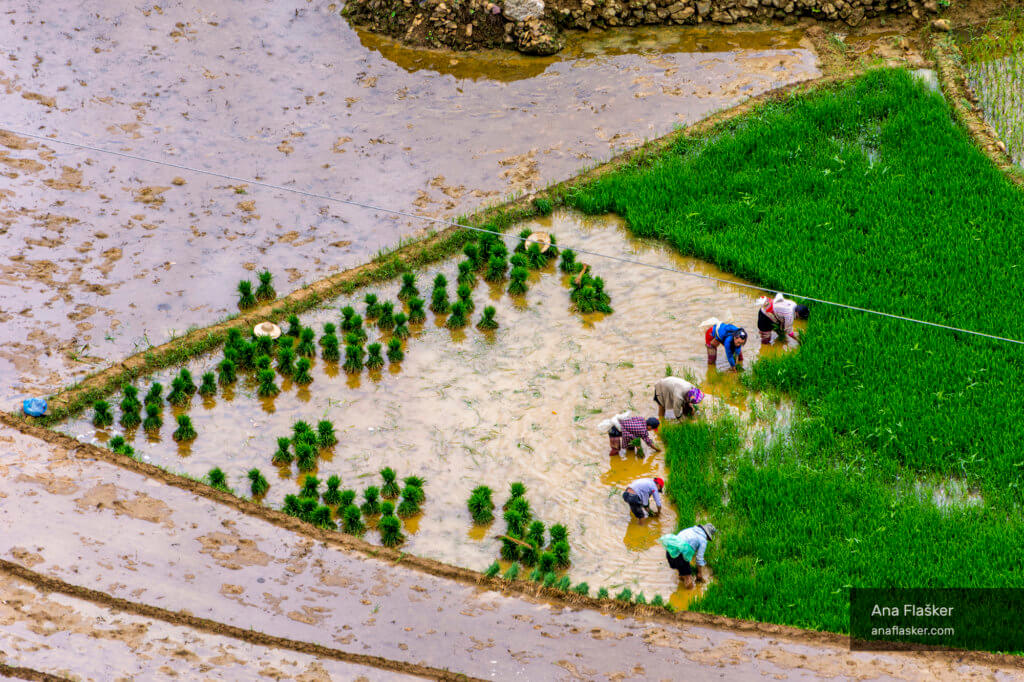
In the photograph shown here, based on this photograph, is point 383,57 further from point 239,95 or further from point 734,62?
point 734,62

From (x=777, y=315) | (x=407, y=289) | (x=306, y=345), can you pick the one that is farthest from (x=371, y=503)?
(x=777, y=315)

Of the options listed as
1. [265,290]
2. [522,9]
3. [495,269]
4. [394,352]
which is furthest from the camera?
[522,9]

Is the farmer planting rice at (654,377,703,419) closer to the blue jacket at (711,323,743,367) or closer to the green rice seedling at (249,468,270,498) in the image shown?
the blue jacket at (711,323,743,367)

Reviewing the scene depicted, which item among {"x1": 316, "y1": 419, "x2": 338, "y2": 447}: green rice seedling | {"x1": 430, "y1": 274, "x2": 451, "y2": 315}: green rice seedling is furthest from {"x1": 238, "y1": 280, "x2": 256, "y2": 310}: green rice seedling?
{"x1": 316, "y1": 419, "x2": 338, "y2": 447}: green rice seedling

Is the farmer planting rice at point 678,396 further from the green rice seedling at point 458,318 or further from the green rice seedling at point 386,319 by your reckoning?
the green rice seedling at point 386,319

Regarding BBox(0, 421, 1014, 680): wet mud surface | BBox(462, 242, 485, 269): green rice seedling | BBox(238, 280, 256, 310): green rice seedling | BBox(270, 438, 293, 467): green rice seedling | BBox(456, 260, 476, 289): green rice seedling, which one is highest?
BBox(462, 242, 485, 269): green rice seedling

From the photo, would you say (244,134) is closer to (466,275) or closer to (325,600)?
(466,275)

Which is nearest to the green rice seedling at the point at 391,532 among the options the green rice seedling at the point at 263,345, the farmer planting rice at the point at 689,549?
the farmer planting rice at the point at 689,549
